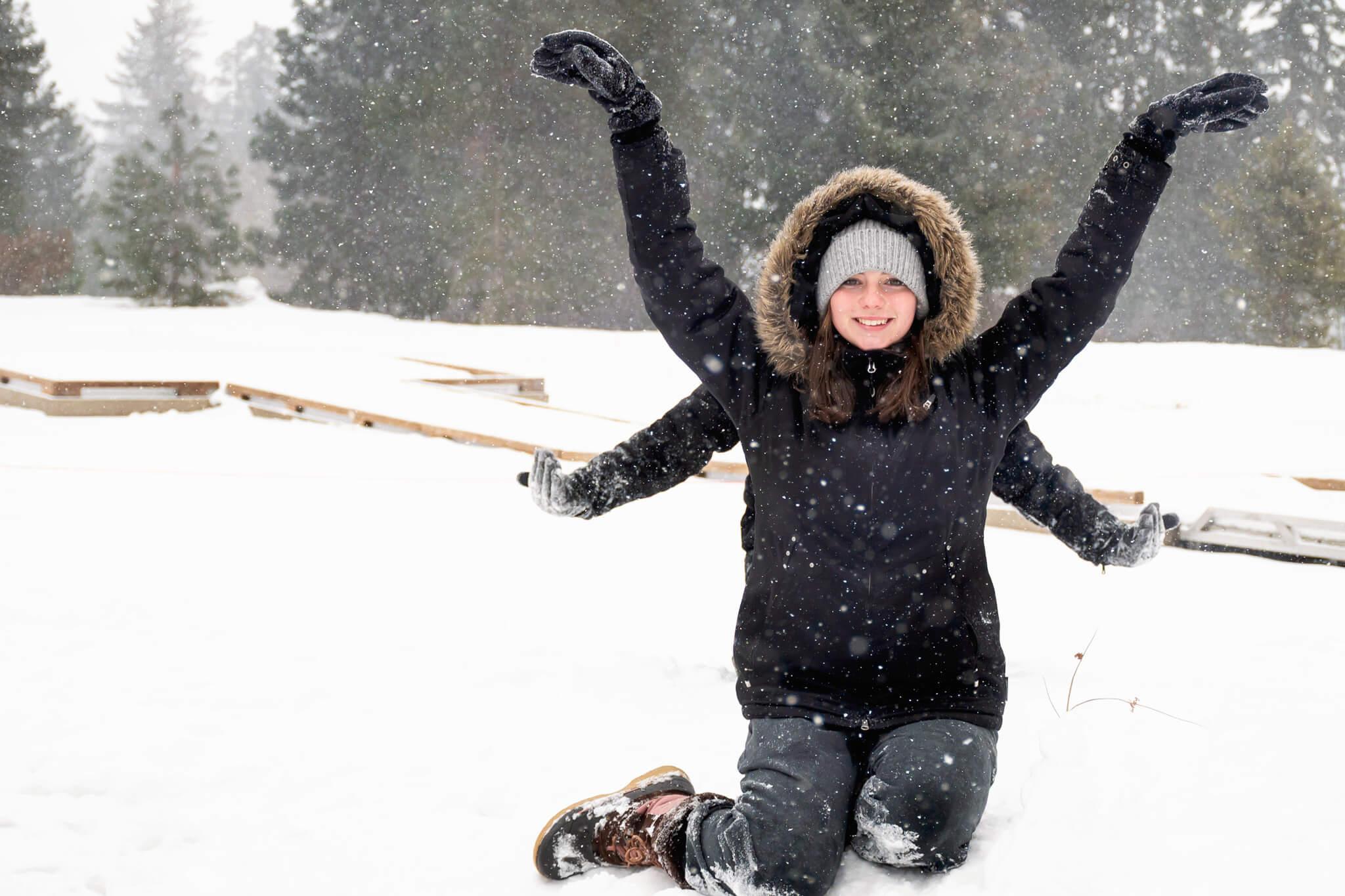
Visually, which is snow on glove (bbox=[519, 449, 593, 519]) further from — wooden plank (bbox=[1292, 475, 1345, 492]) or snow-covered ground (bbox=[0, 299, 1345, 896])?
wooden plank (bbox=[1292, 475, 1345, 492])

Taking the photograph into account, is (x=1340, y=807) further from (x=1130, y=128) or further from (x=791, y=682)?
(x=1130, y=128)

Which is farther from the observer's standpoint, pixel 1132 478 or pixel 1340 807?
pixel 1132 478

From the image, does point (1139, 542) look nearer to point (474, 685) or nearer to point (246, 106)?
point (474, 685)

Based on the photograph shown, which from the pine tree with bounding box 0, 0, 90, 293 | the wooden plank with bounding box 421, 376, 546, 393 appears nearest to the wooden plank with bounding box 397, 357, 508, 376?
the wooden plank with bounding box 421, 376, 546, 393

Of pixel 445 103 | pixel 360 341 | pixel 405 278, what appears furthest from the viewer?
pixel 405 278

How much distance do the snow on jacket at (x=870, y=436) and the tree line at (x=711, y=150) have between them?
16793mm

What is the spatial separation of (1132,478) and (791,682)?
16.8ft

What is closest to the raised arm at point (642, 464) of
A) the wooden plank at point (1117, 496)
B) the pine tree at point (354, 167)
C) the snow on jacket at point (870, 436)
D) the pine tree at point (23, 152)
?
the snow on jacket at point (870, 436)

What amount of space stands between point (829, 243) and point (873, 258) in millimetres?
103

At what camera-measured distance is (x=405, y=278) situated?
23.7m

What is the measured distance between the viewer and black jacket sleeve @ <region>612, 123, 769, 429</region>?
1909 mm

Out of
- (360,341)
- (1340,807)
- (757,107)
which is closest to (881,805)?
(1340,807)

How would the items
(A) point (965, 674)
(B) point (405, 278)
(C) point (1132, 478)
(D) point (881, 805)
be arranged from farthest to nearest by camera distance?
1. (B) point (405, 278)
2. (C) point (1132, 478)
3. (A) point (965, 674)
4. (D) point (881, 805)

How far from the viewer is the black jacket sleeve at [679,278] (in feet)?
6.26
